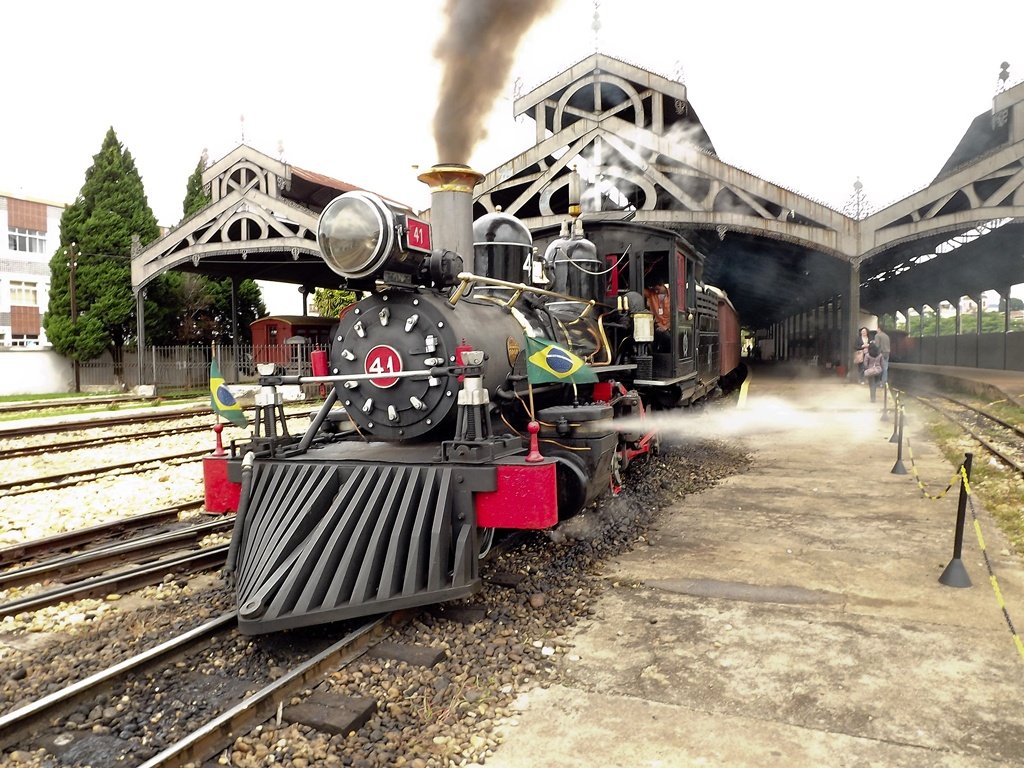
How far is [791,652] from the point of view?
3.67 metres

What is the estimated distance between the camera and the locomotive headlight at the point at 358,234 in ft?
14.0

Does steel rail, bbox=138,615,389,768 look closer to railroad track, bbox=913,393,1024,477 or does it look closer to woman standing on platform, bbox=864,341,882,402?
railroad track, bbox=913,393,1024,477

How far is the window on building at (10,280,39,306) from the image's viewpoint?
3250 centimetres

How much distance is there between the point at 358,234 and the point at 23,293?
35637 mm

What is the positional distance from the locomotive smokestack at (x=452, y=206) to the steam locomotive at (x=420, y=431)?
0.01m

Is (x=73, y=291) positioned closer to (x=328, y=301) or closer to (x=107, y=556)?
(x=328, y=301)

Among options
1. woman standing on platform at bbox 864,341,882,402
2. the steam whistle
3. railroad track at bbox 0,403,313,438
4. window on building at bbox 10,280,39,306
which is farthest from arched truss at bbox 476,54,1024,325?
window on building at bbox 10,280,39,306

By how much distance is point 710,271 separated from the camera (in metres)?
23.3

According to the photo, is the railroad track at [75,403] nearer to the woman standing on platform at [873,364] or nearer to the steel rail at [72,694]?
the steel rail at [72,694]

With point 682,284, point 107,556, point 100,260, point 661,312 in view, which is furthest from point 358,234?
point 100,260

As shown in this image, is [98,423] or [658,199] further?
[658,199]

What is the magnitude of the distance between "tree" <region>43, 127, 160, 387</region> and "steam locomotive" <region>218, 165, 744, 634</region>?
76.3 ft

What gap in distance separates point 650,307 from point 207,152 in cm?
3306

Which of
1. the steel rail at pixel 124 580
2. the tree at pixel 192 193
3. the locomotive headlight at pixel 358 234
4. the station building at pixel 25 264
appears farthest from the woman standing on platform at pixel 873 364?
the station building at pixel 25 264
